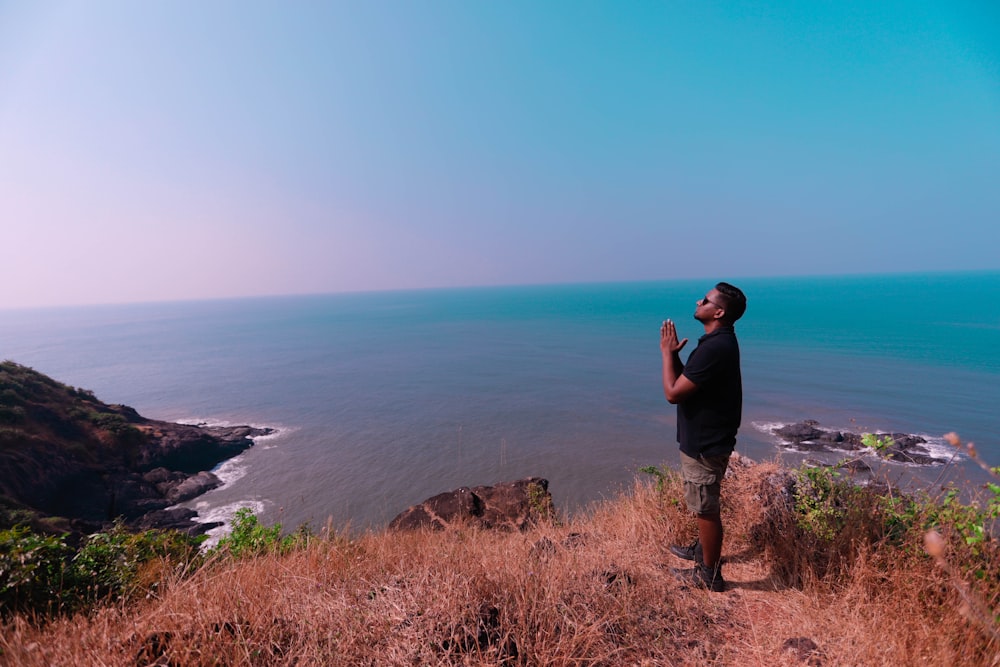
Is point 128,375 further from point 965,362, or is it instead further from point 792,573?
point 965,362

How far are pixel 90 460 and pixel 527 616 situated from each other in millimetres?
31901

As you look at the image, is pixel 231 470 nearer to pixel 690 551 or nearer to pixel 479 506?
pixel 479 506

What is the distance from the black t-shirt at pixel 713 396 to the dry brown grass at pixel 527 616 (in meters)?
1.22

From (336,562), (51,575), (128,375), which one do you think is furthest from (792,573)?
(128,375)

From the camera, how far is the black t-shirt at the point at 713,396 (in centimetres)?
327

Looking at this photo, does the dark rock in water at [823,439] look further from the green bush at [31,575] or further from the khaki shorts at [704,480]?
the green bush at [31,575]

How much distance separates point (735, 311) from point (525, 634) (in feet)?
9.38

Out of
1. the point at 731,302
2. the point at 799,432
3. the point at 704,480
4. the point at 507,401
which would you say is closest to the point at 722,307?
the point at 731,302

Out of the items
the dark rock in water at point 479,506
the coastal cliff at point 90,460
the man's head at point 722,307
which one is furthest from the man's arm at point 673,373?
the coastal cliff at point 90,460

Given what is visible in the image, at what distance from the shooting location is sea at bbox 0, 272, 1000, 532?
23312mm

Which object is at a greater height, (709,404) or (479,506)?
(709,404)

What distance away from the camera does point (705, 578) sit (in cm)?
362

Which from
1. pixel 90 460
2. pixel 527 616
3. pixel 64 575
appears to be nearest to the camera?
pixel 527 616

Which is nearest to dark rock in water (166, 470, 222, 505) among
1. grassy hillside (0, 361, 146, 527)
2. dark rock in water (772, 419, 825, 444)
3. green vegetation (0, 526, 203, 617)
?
grassy hillside (0, 361, 146, 527)
